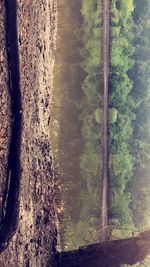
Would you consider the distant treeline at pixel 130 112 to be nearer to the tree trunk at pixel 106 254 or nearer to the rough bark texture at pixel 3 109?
the tree trunk at pixel 106 254

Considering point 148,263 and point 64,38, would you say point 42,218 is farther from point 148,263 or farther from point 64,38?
point 64,38

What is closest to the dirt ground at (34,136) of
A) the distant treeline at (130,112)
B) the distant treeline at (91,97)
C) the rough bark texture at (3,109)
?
the rough bark texture at (3,109)

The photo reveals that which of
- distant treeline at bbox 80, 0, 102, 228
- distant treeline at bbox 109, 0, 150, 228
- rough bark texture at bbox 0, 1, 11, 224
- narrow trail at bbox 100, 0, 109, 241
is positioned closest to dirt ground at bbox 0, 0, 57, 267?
rough bark texture at bbox 0, 1, 11, 224

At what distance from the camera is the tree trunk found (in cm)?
679

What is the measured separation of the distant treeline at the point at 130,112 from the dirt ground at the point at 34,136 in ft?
4.06

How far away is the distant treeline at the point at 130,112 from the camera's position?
7.96 m

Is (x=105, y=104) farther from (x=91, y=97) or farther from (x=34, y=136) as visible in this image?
(x=34, y=136)

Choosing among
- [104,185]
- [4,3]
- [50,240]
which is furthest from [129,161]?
[4,3]

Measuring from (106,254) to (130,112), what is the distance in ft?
8.78

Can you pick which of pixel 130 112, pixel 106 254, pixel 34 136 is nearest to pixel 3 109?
pixel 34 136

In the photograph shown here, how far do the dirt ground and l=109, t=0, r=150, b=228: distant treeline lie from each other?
1.24m

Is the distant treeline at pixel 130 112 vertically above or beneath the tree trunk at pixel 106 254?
above

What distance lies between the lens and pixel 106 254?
22.4 feet

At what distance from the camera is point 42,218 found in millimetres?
6695
